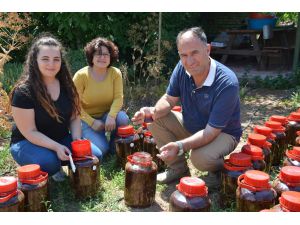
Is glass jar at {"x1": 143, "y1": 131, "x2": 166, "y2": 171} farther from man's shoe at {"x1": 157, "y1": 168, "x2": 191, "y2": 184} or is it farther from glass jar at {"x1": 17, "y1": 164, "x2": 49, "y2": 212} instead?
glass jar at {"x1": 17, "y1": 164, "x2": 49, "y2": 212}

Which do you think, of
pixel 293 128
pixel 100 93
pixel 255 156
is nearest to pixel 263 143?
pixel 255 156

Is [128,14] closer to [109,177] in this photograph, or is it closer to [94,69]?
[94,69]

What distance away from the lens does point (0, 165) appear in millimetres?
3402

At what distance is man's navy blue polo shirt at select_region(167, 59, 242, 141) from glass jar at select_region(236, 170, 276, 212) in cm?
57

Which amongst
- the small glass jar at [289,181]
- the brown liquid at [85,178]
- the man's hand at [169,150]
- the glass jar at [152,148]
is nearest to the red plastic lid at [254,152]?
the small glass jar at [289,181]

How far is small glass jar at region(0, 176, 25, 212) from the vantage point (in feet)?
7.24

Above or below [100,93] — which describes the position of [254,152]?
below

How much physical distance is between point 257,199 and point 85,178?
1.31 meters

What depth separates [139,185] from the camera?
268 cm

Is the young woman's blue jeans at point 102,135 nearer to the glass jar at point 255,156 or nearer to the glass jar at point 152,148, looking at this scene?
the glass jar at point 152,148

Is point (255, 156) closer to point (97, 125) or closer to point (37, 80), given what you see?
point (97, 125)

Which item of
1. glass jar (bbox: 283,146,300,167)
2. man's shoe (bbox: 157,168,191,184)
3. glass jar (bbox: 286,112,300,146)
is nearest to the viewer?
glass jar (bbox: 283,146,300,167)

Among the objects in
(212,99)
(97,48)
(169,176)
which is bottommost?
(169,176)

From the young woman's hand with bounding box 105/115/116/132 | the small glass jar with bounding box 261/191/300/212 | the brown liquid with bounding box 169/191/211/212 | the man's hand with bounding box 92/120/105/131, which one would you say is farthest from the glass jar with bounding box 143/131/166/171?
the small glass jar with bounding box 261/191/300/212
